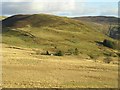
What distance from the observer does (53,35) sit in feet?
290

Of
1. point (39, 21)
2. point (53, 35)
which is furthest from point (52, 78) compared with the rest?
point (39, 21)

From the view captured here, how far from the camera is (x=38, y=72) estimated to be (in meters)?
28.2

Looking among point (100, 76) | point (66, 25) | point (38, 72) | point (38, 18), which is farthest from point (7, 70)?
point (38, 18)

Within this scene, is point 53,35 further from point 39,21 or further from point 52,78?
point 52,78

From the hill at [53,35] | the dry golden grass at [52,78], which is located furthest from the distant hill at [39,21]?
the dry golden grass at [52,78]

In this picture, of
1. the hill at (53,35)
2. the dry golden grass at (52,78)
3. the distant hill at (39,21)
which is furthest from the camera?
the distant hill at (39,21)

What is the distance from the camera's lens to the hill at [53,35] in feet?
221

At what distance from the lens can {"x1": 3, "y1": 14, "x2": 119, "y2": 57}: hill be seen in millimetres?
67375

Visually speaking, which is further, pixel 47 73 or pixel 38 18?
pixel 38 18

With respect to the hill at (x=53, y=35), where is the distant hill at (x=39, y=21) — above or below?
above

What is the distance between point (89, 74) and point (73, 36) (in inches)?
2349

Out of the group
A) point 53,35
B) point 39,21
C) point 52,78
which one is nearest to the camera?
point 52,78

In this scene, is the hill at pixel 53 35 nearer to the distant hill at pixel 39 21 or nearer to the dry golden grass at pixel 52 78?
the distant hill at pixel 39 21

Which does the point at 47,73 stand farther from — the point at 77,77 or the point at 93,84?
the point at 93,84
